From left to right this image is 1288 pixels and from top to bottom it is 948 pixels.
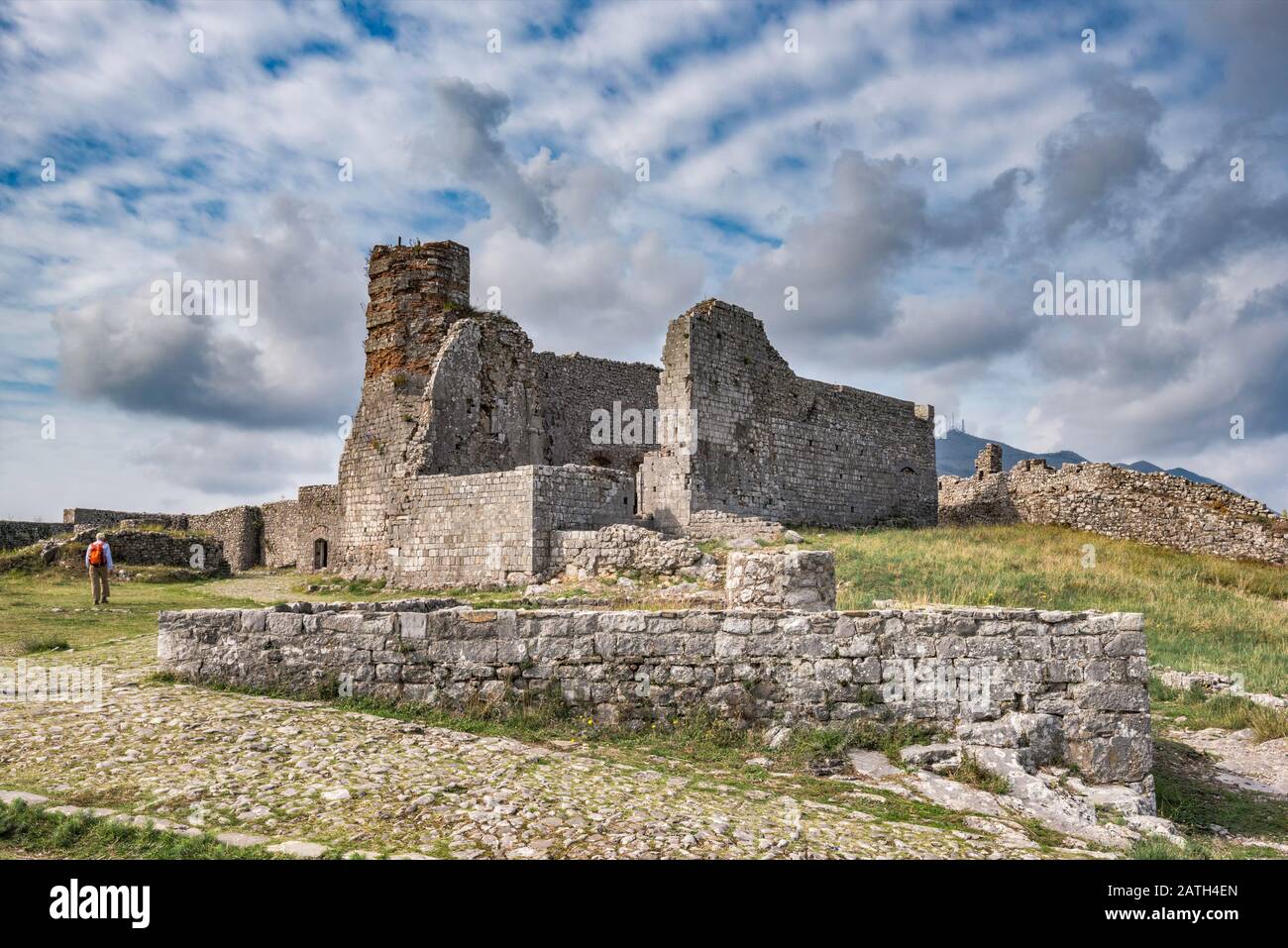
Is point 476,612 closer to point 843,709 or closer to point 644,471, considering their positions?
point 843,709

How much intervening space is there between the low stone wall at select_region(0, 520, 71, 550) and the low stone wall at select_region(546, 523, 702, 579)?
73.2 ft

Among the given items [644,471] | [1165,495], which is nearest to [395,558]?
[644,471]

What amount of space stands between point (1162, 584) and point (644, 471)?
43.5 ft

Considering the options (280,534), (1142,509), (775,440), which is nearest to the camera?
(775,440)

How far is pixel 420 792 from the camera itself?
18.3 ft

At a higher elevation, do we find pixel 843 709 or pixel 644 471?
pixel 644 471

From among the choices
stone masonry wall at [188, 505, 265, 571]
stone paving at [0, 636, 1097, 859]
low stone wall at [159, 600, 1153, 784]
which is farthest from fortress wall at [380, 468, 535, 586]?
stone masonry wall at [188, 505, 265, 571]

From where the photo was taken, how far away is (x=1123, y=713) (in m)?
7.37

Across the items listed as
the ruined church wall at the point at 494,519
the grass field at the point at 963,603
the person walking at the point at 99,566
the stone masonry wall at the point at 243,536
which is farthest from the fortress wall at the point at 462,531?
the stone masonry wall at the point at 243,536

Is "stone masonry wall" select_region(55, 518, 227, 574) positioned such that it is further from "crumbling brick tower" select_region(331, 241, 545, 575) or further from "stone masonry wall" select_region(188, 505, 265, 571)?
"stone masonry wall" select_region(188, 505, 265, 571)

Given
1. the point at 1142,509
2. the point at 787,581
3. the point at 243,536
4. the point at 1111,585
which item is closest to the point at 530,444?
the point at 1111,585

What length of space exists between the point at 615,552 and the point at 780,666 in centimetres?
1081

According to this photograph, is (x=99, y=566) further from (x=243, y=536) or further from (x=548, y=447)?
(x=243, y=536)

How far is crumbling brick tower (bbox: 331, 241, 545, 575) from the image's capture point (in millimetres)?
21859
